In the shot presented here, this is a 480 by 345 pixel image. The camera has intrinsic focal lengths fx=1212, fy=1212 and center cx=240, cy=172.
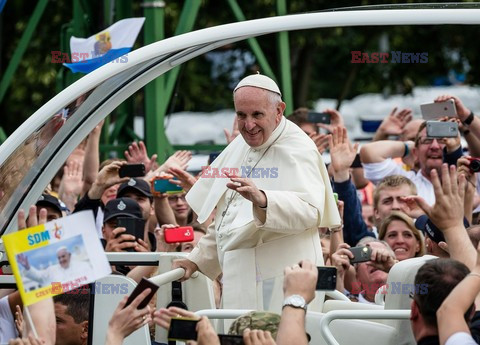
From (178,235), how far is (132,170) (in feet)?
2.29

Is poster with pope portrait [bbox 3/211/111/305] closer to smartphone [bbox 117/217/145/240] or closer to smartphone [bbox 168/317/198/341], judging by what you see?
smartphone [bbox 168/317/198/341]

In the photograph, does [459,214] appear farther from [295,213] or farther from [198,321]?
[198,321]

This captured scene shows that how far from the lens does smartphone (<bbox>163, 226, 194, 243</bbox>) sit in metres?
6.73

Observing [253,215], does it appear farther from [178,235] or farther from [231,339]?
[231,339]

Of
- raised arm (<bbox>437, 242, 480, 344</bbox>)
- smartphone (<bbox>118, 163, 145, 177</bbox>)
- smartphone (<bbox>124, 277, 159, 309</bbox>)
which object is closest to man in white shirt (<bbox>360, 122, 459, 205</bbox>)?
smartphone (<bbox>118, 163, 145, 177</bbox>)

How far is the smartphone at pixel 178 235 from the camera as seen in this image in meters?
6.73

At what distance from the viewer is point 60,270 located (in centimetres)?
477

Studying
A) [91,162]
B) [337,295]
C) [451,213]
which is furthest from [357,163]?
[451,213]

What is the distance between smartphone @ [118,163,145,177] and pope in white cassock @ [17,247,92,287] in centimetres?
244

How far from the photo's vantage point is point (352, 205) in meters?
8.12

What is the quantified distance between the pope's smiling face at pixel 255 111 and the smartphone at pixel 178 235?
0.74m

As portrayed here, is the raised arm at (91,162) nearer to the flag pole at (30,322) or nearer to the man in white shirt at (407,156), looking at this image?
the man in white shirt at (407,156)

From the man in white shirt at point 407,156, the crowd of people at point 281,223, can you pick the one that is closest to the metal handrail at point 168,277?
the crowd of people at point 281,223

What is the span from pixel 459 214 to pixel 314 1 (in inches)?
489
